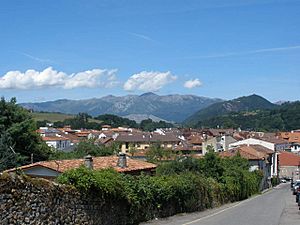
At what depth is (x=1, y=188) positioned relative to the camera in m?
11.8

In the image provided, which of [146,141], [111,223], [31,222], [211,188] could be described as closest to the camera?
[31,222]

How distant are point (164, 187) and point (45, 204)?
11.3 m

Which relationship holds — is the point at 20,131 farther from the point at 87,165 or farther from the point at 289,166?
the point at 289,166

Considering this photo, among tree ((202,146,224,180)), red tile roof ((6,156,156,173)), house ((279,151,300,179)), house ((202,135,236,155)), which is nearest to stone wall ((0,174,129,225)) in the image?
red tile roof ((6,156,156,173))

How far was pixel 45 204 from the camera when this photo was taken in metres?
13.7

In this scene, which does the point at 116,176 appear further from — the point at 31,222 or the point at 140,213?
the point at 31,222

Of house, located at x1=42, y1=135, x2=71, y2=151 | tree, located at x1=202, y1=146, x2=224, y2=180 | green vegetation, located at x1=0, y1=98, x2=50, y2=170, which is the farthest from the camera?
house, located at x1=42, y1=135, x2=71, y2=151

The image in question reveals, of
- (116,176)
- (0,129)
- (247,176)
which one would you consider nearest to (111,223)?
(116,176)

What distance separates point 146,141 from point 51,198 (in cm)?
13054

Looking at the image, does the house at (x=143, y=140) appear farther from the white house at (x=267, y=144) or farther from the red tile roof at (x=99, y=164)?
the red tile roof at (x=99, y=164)

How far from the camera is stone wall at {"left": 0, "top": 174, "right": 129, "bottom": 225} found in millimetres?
12031

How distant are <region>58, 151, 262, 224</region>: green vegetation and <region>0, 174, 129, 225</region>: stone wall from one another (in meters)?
0.41

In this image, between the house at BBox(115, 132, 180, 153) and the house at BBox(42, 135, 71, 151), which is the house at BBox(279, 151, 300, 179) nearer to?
the house at BBox(115, 132, 180, 153)

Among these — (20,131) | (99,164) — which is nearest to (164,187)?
(99,164)
